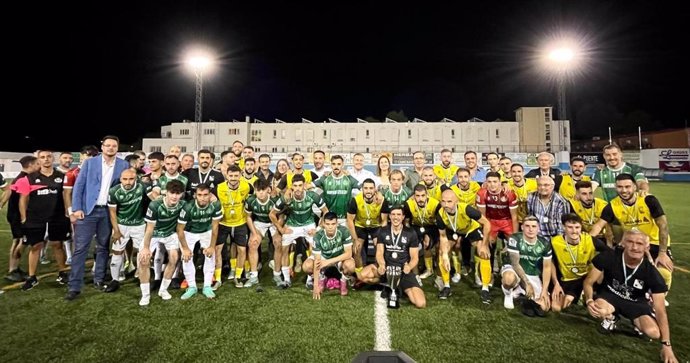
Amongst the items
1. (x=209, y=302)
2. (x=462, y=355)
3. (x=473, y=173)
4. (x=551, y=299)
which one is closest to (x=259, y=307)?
(x=209, y=302)

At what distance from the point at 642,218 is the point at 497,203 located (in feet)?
5.81

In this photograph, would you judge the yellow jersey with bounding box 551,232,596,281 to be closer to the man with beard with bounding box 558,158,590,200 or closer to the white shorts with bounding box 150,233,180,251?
the man with beard with bounding box 558,158,590,200

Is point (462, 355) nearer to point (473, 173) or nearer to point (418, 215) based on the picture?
point (418, 215)

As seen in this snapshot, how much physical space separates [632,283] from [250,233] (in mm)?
5087

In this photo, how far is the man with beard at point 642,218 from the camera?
4.18 metres

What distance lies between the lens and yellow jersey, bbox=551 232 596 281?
4098 millimetres

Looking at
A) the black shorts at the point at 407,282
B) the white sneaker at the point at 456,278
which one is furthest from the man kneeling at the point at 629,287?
the black shorts at the point at 407,282

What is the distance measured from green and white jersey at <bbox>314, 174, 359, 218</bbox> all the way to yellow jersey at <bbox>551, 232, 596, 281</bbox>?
10.5 ft

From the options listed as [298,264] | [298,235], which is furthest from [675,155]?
[298,235]

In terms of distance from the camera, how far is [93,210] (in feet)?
15.1

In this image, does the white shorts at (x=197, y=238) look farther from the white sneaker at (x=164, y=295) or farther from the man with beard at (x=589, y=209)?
the man with beard at (x=589, y=209)

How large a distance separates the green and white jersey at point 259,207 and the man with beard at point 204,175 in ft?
2.15

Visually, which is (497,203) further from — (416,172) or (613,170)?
(613,170)

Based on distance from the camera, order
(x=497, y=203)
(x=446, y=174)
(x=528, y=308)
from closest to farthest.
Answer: (x=528, y=308), (x=497, y=203), (x=446, y=174)
